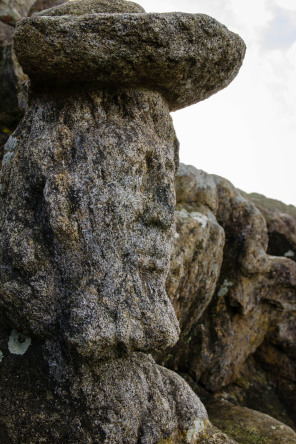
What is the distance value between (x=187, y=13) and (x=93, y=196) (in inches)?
79.1

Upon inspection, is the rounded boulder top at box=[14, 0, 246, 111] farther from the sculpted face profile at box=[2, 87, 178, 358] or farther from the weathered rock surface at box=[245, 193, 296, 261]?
the weathered rock surface at box=[245, 193, 296, 261]

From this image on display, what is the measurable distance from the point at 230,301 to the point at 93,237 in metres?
4.50

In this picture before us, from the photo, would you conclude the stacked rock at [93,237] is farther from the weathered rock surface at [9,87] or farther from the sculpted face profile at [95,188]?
the weathered rock surface at [9,87]

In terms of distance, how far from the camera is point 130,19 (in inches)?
145

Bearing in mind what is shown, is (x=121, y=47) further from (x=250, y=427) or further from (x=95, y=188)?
(x=250, y=427)

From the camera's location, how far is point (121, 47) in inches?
149

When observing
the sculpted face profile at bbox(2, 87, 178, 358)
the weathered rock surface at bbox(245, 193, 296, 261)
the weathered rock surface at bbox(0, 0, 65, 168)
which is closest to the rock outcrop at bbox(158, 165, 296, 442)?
the weathered rock surface at bbox(245, 193, 296, 261)

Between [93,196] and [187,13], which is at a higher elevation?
[187,13]

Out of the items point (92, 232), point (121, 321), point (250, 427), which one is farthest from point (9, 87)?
point (250, 427)

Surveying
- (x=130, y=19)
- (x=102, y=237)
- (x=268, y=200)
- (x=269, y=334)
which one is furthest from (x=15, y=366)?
(x=268, y=200)

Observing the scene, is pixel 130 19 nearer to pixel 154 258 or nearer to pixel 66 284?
pixel 154 258

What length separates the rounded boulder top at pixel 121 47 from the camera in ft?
12.1

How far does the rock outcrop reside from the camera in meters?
6.49

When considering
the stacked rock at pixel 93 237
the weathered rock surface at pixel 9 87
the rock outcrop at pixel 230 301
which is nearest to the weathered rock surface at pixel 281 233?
the rock outcrop at pixel 230 301
